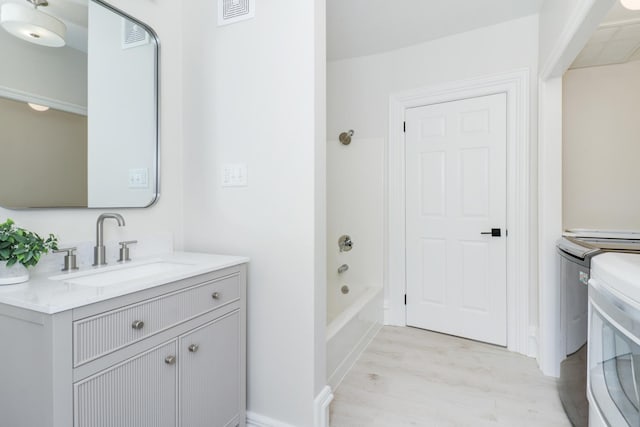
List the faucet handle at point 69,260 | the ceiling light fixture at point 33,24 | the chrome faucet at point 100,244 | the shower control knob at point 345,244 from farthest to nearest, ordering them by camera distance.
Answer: the shower control knob at point 345,244
the chrome faucet at point 100,244
the faucet handle at point 69,260
the ceiling light fixture at point 33,24

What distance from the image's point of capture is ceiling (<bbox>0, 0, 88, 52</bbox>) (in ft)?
4.19

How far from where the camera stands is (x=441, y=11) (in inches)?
92.4

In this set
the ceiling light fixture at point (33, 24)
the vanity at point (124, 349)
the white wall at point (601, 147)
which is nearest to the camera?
the vanity at point (124, 349)

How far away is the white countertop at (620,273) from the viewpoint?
93 cm

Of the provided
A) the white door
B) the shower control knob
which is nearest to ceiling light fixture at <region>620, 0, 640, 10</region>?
the white door

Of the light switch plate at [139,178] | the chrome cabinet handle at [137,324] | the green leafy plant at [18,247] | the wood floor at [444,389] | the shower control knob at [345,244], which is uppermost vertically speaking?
the light switch plate at [139,178]

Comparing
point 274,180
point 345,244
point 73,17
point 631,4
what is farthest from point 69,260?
point 631,4

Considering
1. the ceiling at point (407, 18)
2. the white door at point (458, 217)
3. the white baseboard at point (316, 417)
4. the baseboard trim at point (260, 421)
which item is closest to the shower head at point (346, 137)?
the white door at point (458, 217)

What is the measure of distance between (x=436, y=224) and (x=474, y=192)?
0.40m

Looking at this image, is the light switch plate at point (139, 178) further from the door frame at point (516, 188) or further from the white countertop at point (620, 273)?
the door frame at point (516, 188)

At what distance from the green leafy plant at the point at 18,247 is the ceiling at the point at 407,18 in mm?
2228

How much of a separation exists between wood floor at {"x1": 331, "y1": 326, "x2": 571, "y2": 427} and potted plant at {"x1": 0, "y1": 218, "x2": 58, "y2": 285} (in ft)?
4.92

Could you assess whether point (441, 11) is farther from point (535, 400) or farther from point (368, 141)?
point (535, 400)

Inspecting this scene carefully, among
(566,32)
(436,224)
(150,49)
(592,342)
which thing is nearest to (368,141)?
(436,224)
